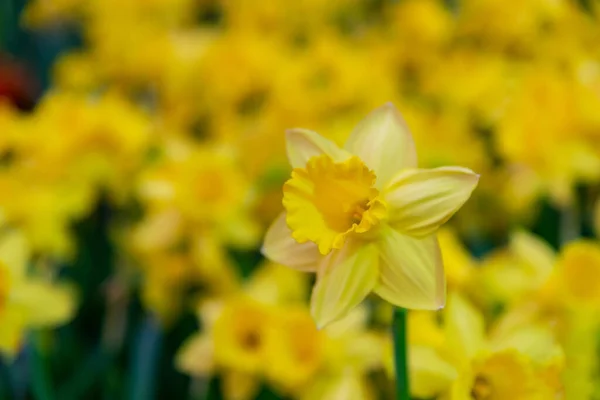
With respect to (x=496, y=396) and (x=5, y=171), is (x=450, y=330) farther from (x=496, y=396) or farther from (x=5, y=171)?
(x=5, y=171)

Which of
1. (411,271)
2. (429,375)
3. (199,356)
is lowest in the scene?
(199,356)

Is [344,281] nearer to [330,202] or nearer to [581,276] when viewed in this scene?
[330,202]

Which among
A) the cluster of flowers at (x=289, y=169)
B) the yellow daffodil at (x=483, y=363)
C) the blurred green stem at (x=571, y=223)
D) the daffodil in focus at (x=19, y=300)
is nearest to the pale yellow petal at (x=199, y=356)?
the cluster of flowers at (x=289, y=169)

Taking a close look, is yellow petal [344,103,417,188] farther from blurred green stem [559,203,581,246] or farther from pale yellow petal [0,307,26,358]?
blurred green stem [559,203,581,246]

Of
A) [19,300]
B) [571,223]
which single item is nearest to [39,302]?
[19,300]

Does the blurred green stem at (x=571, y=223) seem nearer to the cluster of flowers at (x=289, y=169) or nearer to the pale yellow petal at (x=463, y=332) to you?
the cluster of flowers at (x=289, y=169)
